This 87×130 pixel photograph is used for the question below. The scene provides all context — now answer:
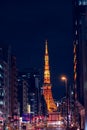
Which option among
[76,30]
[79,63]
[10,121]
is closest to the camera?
[79,63]

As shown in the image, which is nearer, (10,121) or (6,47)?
(10,121)

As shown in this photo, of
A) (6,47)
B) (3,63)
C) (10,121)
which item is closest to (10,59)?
(6,47)

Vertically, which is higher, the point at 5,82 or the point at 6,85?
the point at 5,82

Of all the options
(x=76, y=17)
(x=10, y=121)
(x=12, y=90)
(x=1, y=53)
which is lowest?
(x=10, y=121)

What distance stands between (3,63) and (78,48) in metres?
37.6

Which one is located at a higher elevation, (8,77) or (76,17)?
(76,17)

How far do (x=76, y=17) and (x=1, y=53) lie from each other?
3265cm

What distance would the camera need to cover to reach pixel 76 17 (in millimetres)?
166625

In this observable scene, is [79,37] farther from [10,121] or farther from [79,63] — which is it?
[10,121]

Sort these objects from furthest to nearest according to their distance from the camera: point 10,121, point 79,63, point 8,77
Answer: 1. point 8,77
2. point 10,121
3. point 79,63

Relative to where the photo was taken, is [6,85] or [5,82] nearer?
[5,82]

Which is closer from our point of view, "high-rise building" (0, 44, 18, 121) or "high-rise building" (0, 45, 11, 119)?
"high-rise building" (0, 45, 11, 119)

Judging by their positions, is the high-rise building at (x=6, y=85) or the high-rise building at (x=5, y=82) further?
the high-rise building at (x=6, y=85)

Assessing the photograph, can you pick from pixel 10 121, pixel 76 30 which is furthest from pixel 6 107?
pixel 76 30
